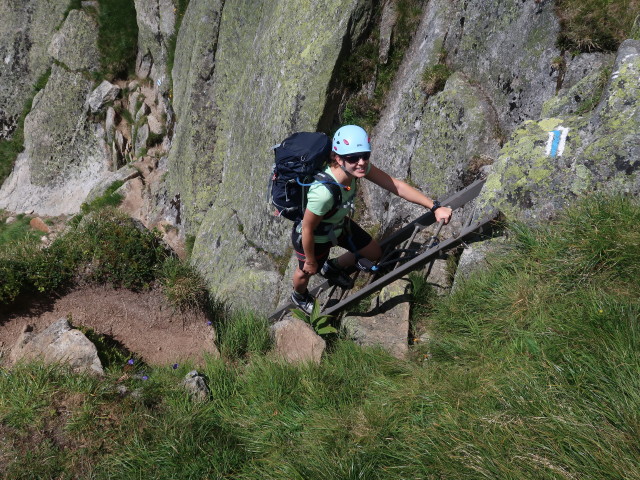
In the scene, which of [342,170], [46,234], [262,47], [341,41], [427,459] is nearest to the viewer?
[427,459]

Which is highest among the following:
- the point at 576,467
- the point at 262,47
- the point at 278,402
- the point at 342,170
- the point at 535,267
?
the point at 262,47

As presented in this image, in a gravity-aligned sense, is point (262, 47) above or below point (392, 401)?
above

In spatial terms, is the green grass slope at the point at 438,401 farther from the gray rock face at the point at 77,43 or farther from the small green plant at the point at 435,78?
the gray rock face at the point at 77,43

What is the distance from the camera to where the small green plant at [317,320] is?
6.72 m

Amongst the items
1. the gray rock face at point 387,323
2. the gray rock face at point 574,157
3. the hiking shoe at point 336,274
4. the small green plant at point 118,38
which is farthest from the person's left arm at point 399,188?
the small green plant at point 118,38

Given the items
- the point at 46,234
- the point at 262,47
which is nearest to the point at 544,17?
the point at 262,47

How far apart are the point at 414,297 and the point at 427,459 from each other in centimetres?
316

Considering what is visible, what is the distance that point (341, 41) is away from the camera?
9.88 meters

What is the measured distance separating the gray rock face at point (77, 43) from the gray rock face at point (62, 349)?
757 inches

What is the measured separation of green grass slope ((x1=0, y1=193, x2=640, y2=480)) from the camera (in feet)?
11.1

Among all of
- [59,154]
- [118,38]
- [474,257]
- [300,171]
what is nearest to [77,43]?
[118,38]

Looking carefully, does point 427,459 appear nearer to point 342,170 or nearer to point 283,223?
point 342,170

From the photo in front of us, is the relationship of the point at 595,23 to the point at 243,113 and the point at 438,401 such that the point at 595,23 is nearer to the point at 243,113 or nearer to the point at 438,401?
the point at 438,401

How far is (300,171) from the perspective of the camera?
5605 mm
